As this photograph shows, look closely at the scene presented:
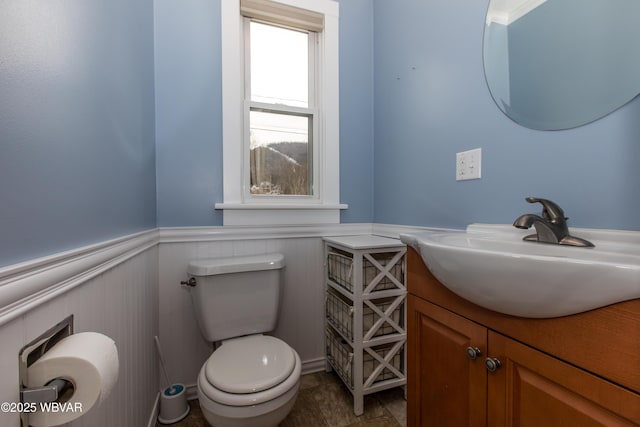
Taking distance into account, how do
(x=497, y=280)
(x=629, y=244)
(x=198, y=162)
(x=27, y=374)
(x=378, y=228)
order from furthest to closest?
(x=378, y=228) → (x=198, y=162) → (x=629, y=244) → (x=497, y=280) → (x=27, y=374)

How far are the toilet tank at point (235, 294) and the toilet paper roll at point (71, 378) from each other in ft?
2.55

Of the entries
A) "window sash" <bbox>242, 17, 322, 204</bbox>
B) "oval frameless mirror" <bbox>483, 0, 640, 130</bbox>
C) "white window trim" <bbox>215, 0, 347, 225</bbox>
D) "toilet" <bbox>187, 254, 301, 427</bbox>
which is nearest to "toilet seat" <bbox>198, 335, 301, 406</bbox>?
"toilet" <bbox>187, 254, 301, 427</bbox>

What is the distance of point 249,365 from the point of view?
3.34 ft

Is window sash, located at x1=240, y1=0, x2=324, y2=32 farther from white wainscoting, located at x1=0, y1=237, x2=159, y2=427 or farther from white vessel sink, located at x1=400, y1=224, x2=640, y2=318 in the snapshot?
white vessel sink, located at x1=400, y1=224, x2=640, y2=318

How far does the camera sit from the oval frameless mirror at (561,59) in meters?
0.71

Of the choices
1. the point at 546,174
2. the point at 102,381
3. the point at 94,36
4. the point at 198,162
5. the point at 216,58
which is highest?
the point at 216,58

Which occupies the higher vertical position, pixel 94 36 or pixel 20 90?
pixel 94 36

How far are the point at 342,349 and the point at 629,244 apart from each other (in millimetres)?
1163

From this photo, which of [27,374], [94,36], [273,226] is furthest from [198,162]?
[27,374]

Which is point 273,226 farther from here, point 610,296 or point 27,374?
point 610,296

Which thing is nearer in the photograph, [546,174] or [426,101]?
[546,174]

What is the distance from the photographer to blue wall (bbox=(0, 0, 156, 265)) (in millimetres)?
417

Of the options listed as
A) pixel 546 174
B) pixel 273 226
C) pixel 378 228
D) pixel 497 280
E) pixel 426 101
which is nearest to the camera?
pixel 497 280

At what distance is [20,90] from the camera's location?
0.44m
